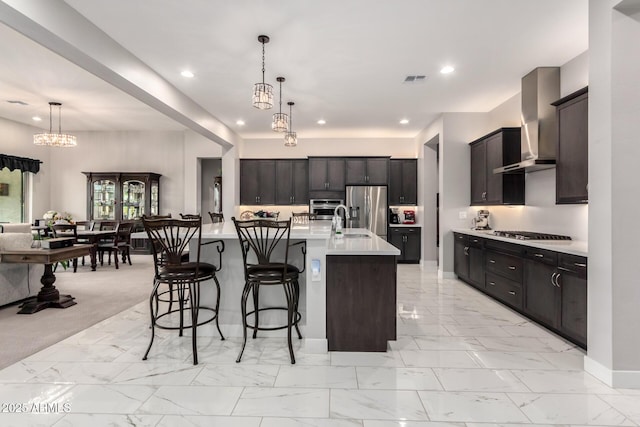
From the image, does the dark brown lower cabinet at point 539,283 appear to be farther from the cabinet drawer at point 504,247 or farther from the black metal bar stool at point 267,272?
the black metal bar stool at point 267,272

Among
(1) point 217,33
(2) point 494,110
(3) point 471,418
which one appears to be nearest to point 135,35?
(1) point 217,33

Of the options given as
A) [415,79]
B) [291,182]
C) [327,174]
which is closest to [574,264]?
[415,79]

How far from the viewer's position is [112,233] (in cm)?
681

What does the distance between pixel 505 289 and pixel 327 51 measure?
11.5 ft

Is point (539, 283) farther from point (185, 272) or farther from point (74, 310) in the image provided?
point (74, 310)

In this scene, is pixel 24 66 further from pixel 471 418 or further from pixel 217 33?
pixel 471 418

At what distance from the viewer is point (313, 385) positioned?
2.37m

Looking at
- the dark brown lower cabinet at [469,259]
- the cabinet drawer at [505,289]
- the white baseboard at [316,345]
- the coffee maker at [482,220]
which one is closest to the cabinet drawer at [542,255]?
the cabinet drawer at [505,289]

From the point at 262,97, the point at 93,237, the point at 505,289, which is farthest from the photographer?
the point at 93,237

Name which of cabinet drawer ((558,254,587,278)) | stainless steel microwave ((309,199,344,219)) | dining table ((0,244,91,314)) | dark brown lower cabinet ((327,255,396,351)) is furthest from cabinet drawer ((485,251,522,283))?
dining table ((0,244,91,314))

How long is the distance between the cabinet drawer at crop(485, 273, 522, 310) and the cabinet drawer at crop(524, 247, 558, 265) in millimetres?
438

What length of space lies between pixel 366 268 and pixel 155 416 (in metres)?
1.74

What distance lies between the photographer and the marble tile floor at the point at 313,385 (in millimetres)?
2000

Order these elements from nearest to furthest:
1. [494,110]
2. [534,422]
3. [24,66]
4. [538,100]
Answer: [534,422] < [538,100] < [24,66] < [494,110]
